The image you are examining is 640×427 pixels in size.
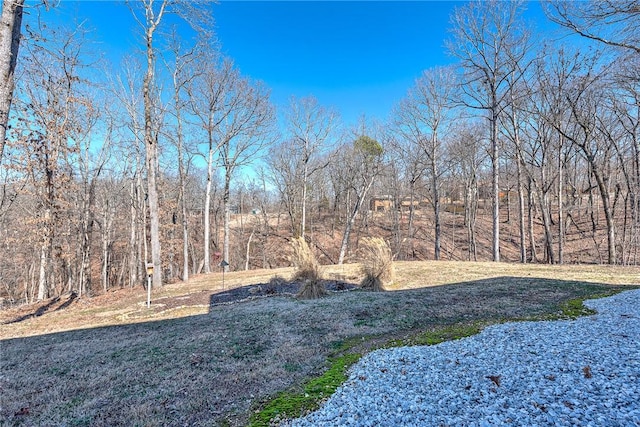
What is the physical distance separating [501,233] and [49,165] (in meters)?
27.9

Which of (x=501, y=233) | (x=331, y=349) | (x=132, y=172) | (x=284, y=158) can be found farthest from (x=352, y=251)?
(x=331, y=349)

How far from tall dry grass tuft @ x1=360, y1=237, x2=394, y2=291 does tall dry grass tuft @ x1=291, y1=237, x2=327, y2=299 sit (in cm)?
128

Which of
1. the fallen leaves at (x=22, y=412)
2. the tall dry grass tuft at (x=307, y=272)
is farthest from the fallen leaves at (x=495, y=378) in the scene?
the tall dry grass tuft at (x=307, y=272)

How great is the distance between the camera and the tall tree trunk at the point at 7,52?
353cm

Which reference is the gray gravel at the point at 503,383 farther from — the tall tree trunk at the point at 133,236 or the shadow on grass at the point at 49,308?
the tall tree trunk at the point at 133,236

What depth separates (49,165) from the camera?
10141 millimetres

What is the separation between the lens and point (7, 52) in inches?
140

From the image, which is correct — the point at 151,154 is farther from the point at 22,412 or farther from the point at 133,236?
the point at 22,412

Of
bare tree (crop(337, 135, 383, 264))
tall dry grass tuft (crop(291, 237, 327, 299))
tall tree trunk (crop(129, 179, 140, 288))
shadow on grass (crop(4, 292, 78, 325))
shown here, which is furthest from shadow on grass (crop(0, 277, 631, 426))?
bare tree (crop(337, 135, 383, 264))

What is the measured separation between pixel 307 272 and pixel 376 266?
72.0 inches

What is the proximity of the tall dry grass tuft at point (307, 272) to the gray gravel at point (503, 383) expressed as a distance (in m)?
3.85

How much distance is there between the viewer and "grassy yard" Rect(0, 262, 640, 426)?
2.91 m

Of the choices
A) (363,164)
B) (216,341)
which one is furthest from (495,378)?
(363,164)

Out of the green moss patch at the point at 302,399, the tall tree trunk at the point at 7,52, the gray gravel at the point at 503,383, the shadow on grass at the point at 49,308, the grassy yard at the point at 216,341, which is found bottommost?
the shadow on grass at the point at 49,308
